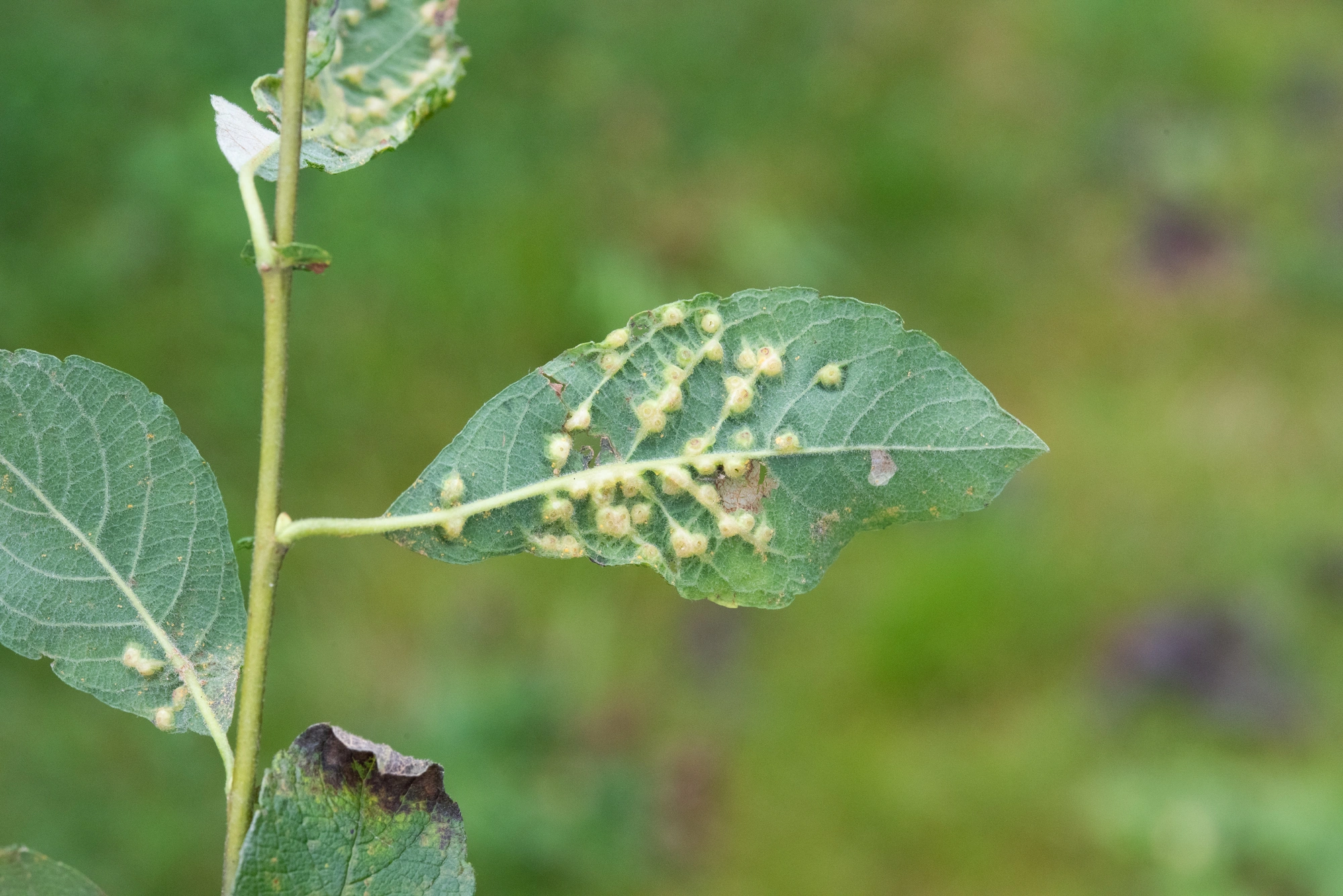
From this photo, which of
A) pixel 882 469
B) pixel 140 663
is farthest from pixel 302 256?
pixel 882 469

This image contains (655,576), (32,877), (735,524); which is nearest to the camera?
(32,877)

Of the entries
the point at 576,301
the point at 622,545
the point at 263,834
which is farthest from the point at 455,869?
the point at 576,301

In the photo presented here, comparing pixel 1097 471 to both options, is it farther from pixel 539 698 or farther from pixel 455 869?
pixel 455 869

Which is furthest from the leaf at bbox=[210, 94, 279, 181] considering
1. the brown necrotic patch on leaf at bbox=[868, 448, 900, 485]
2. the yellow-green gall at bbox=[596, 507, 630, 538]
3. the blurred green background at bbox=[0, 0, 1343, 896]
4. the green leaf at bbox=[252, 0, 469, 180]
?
the blurred green background at bbox=[0, 0, 1343, 896]

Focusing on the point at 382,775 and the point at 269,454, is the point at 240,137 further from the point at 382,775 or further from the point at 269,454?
the point at 382,775

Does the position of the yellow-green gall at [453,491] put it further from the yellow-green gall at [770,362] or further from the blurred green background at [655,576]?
the blurred green background at [655,576]

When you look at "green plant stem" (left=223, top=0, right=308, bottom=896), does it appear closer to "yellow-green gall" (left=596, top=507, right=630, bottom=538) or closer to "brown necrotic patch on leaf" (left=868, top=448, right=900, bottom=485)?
"yellow-green gall" (left=596, top=507, right=630, bottom=538)
